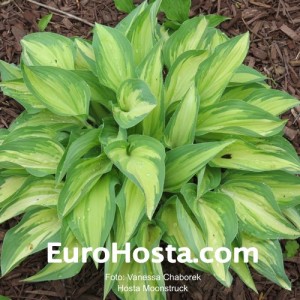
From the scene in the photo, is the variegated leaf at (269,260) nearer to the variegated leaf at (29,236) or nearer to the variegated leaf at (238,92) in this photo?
the variegated leaf at (238,92)

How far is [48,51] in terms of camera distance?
194 cm

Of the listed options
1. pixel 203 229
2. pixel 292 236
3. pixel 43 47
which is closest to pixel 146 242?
pixel 203 229

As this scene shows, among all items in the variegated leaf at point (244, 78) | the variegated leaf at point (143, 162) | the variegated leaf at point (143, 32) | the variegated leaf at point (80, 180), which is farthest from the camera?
the variegated leaf at point (244, 78)

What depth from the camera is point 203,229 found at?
1.62m

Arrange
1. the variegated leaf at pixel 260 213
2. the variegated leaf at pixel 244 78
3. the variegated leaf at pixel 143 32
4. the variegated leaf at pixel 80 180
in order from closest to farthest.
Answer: the variegated leaf at pixel 80 180 → the variegated leaf at pixel 260 213 → the variegated leaf at pixel 143 32 → the variegated leaf at pixel 244 78

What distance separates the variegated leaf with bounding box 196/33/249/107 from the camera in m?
1.80

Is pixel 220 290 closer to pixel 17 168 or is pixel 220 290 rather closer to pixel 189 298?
pixel 189 298

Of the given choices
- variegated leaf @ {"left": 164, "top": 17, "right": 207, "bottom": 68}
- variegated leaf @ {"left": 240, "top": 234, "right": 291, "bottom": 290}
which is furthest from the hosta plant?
variegated leaf @ {"left": 164, "top": 17, "right": 207, "bottom": 68}

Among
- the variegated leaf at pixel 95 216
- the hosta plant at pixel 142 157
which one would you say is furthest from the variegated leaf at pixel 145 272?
the variegated leaf at pixel 95 216

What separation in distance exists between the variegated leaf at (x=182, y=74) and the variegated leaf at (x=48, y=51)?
0.37 metres

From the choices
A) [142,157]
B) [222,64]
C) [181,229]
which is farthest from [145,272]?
[222,64]

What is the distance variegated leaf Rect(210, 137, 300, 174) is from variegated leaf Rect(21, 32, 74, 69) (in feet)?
2.13

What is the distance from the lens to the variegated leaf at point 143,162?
4.94 feet

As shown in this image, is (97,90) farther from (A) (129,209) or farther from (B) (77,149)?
(A) (129,209)
